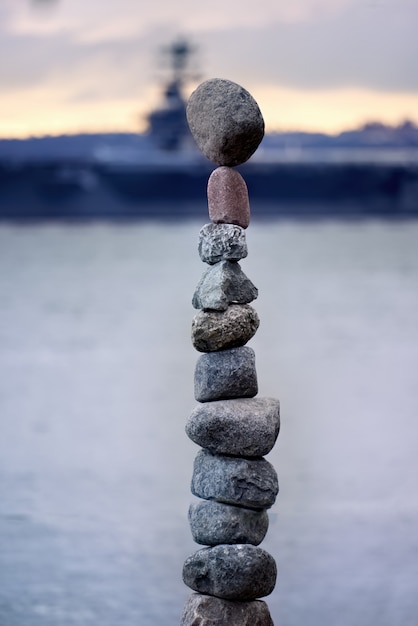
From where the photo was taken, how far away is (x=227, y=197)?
7.06m

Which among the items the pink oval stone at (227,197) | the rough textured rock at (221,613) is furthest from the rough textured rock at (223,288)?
the rough textured rock at (221,613)

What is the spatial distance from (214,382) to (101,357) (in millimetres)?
18670

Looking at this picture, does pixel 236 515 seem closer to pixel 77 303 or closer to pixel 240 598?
pixel 240 598

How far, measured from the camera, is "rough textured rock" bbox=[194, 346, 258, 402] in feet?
23.3

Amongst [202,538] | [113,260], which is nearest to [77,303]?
[113,260]

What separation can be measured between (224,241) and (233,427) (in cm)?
90

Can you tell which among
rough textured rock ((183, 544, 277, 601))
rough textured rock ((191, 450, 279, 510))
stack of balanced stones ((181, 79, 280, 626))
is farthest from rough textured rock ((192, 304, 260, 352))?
rough textured rock ((183, 544, 277, 601))

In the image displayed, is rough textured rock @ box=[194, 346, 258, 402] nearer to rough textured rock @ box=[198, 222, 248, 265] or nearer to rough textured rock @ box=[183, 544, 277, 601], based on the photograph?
rough textured rock @ box=[198, 222, 248, 265]

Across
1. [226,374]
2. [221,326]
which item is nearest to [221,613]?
[226,374]

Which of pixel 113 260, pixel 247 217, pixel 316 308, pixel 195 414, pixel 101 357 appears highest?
pixel 113 260

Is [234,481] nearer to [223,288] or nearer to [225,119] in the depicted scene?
[223,288]

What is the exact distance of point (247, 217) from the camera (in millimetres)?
7125

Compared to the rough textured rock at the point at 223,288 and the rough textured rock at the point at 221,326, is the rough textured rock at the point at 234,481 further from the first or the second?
the rough textured rock at the point at 223,288

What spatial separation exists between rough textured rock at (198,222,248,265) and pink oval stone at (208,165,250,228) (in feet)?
0.13
